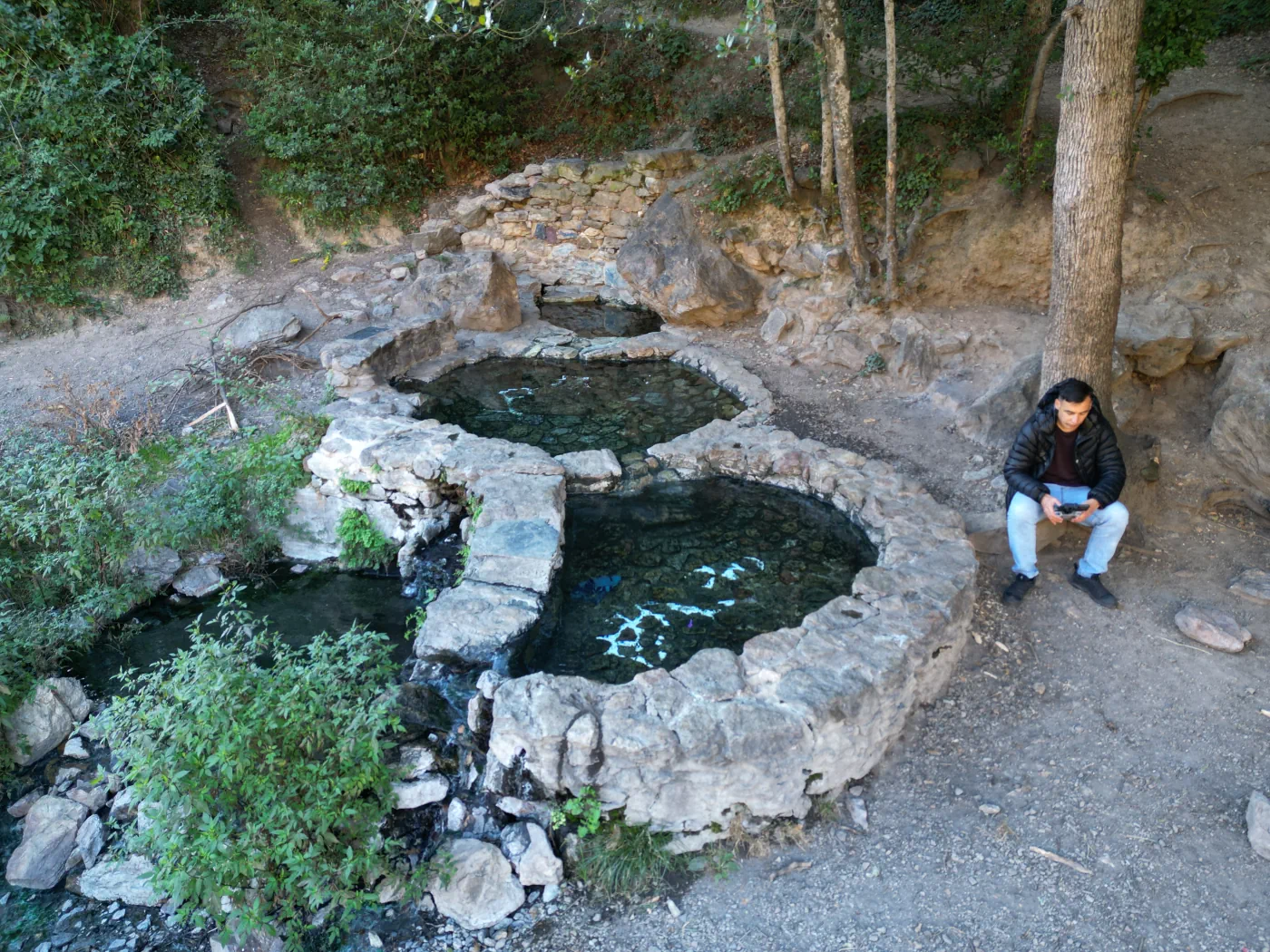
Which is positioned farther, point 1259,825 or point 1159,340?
point 1159,340

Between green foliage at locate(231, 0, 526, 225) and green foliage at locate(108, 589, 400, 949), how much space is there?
819cm

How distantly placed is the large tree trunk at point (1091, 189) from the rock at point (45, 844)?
654cm

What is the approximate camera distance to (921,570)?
481 cm

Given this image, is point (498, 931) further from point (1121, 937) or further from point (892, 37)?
point (892, 37)

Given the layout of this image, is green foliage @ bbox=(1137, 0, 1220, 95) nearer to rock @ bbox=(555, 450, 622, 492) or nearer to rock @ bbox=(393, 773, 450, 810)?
rock @ bbox=(555, 450, 622, 492)

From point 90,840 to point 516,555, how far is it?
2.71 m

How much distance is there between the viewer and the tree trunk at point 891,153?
6832mm

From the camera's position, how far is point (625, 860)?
3734 millimetres

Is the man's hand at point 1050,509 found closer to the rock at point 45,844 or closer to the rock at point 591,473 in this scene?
the rock at point 591,473

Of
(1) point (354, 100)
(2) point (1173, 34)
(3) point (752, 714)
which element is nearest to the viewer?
(3) point (752, 714)

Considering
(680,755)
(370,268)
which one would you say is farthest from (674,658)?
(370,268)

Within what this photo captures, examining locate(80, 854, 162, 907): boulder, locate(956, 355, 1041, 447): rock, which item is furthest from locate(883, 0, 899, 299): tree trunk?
locate(80, 854, 162, 907): boulder

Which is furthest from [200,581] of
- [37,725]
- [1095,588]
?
[1095,588]

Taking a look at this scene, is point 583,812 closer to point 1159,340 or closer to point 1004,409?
point 1004,409
